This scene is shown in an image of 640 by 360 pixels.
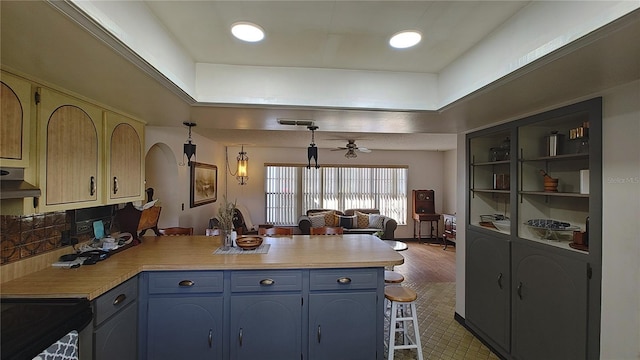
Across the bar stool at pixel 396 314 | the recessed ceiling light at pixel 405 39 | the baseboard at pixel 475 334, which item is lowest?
the baseboard at pixel 475 334

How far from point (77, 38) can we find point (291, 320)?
76.7 inches

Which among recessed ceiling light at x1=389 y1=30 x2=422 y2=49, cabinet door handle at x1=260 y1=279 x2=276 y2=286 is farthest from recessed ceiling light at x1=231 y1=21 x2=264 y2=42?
cabinet door handle at x1=260 y1=279 x2=276 y2=286

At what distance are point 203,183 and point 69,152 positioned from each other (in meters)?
3.27

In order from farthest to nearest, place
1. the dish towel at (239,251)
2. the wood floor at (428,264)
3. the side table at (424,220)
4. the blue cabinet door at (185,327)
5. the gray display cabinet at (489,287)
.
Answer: the side table at (424,220) → the wood floor at (428,264) → the gray display cabinet at (489,287) → the dish towel at (239,251) → the blue cabinet door at (185,327)

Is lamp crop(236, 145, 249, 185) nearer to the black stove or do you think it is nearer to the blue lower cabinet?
the blue lower cabinet

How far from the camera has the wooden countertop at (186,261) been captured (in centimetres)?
149

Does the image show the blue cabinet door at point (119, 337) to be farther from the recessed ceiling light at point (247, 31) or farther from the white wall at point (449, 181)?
the white wall at point (449, 181)

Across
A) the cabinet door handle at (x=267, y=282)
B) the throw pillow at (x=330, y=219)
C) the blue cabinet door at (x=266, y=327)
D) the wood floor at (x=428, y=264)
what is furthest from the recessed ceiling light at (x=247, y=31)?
the throw pillow at (x=330, y=219)

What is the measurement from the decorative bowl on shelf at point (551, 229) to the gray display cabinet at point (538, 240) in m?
0.01

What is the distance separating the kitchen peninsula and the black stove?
389 mm

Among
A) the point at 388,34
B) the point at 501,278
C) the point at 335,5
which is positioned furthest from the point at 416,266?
Answer: the point at 335,5

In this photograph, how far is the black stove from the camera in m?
1.09

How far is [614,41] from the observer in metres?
1.02

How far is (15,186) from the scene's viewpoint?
4.61 ft
